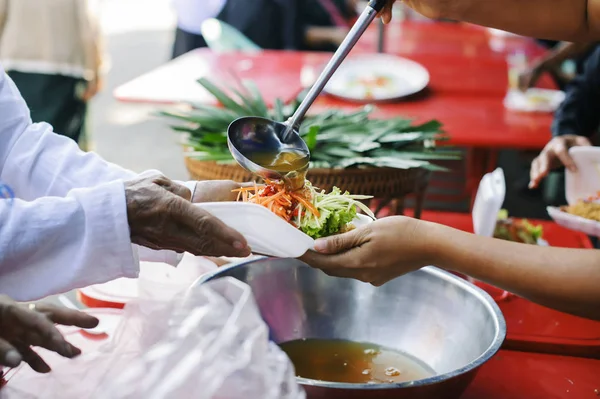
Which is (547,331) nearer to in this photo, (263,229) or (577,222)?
(577,222)

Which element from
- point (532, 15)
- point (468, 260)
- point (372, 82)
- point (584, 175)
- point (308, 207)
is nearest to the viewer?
point (468, 260)

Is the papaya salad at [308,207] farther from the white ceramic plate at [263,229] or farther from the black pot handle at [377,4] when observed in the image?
the black pot handle at [377,4]

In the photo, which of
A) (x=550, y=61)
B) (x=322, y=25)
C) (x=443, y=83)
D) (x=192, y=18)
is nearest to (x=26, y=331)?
(x=443, y=83)

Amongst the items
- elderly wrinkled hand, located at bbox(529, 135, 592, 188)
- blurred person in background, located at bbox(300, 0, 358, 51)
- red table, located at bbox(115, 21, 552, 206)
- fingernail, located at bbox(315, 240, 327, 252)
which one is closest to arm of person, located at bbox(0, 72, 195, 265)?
fingernail, located at bbox(315, 240, 327, 252)

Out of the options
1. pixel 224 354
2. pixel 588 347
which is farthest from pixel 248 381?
pixel 588 347

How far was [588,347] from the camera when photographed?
1856 millimetres

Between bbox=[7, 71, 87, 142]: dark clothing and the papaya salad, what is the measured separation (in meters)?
2.91

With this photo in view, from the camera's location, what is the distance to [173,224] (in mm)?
1432

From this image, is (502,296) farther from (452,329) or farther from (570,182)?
(570,182)

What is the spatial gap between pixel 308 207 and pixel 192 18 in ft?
15.8

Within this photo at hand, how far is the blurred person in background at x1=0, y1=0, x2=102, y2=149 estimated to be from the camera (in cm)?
410

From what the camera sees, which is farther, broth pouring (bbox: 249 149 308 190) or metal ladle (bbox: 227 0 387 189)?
metal ladle (bbox: 227 0 387 189)

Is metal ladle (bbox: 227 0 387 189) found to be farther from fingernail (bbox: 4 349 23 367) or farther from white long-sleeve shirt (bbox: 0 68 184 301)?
fingernail (bbox: 4 349 23 367)

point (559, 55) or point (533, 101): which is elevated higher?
point (559, 55)
